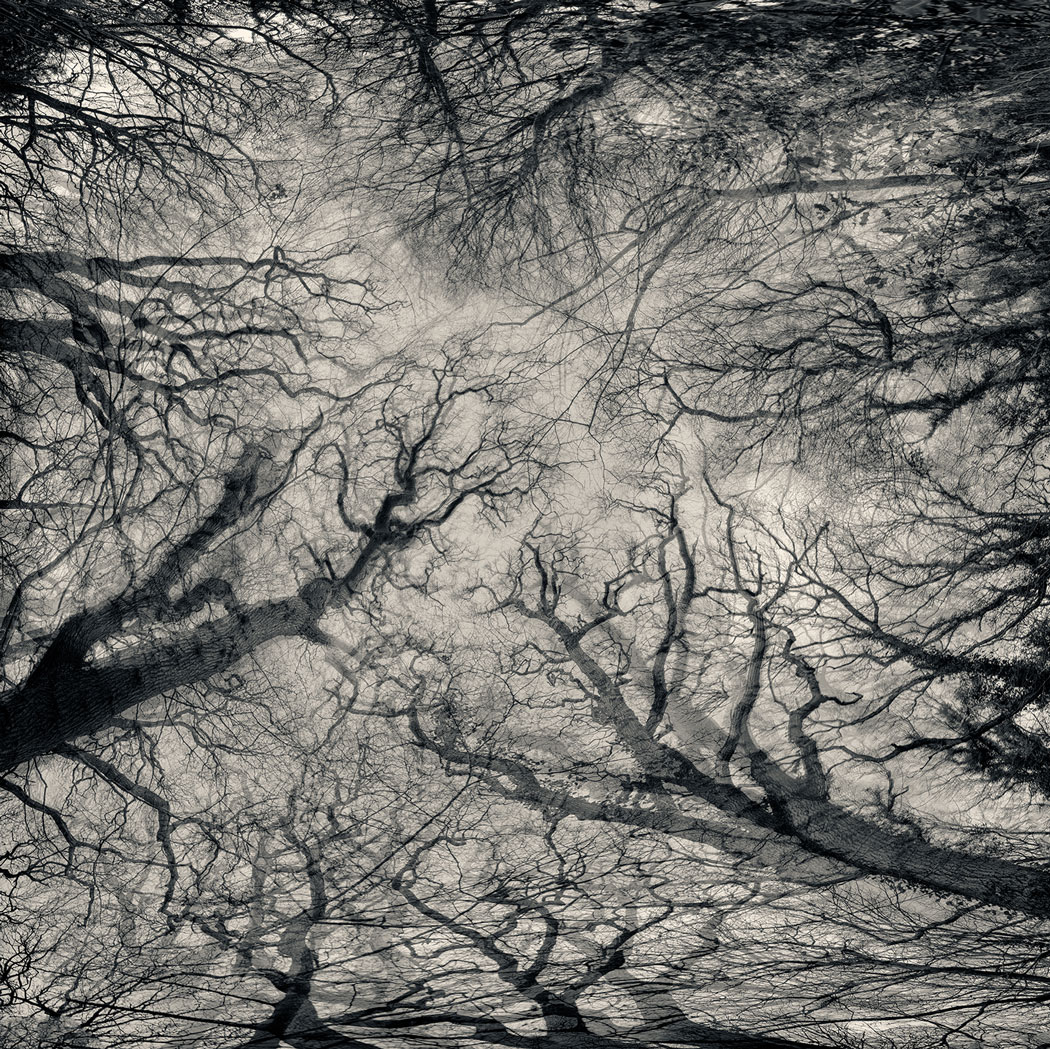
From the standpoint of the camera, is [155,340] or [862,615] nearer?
[862,615]

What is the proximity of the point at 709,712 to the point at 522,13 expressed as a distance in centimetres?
268

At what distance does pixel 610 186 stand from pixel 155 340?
177 centimetres

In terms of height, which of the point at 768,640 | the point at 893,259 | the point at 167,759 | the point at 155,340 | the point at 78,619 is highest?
the point at 893,259

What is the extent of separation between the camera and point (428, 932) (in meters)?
2.93

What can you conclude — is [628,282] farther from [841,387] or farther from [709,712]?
[709,712]

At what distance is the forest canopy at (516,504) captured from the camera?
2723 mm

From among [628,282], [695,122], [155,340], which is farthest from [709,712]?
[155,340]

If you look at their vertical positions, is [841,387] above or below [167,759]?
above

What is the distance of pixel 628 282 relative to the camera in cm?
280

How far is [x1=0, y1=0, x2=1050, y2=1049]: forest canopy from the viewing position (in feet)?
8.93

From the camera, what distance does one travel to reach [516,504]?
8.93ft

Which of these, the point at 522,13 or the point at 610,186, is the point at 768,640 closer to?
the point at 610,186

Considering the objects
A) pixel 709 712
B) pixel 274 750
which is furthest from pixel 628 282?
pixel 274 750

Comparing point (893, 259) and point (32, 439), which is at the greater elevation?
point (893, 259)
